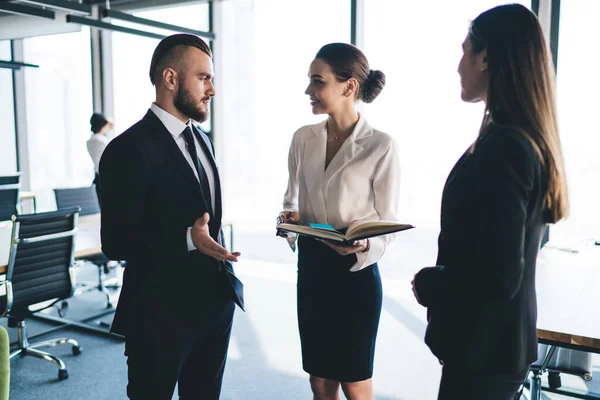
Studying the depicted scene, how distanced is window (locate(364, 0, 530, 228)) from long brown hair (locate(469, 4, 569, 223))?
4.09 meters

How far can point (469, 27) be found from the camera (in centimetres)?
112

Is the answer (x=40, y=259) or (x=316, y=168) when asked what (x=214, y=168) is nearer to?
(x=316, y=168)

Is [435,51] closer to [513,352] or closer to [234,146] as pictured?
[234,146]

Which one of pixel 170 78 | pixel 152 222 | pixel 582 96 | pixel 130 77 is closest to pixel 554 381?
pixel 152 222

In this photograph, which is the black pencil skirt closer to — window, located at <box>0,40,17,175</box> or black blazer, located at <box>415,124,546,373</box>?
black blazer, located at <box>415,124,546,373</box>

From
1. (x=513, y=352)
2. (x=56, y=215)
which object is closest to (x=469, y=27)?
(x=513, y=352)

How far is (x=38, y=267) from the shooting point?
115 inches

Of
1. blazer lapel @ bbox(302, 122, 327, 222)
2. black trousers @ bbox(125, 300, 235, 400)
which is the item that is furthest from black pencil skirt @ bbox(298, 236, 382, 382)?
black trousers @ bbox(125, 300, 235, 400)

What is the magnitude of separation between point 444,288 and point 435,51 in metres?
4.82

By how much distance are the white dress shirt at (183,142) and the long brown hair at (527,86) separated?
0.94m

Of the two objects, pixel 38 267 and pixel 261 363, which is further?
pixel 261 363

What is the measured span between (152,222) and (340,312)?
0.75 meters

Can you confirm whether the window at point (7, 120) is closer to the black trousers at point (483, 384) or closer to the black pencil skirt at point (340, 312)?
the black pencil skirt at point (340, 312)

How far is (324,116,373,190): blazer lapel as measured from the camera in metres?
1.81
